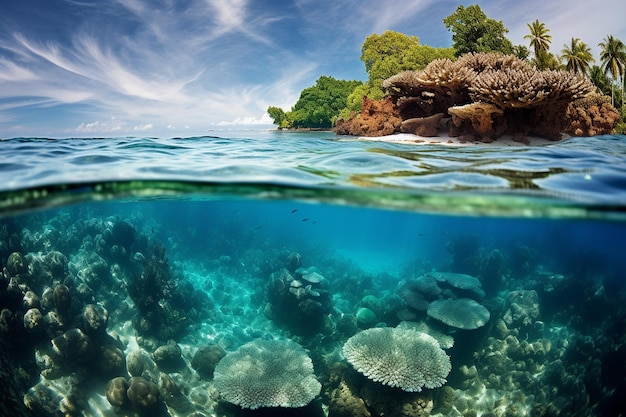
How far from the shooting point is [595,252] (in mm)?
19047

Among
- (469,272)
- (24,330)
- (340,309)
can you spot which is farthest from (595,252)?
(24,330)

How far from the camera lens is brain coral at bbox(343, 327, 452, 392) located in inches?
283

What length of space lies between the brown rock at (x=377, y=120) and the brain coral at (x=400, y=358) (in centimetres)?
673

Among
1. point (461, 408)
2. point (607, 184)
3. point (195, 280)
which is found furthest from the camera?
point (195, 280)

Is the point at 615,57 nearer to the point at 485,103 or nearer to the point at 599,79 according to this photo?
the point at 599,79

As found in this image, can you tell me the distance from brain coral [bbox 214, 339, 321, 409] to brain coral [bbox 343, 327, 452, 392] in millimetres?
1129

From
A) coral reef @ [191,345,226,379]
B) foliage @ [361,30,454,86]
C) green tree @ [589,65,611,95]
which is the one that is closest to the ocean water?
coral reef @ [191,345,226,379]

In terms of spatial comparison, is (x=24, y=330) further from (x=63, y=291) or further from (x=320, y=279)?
(x=320, y=279)

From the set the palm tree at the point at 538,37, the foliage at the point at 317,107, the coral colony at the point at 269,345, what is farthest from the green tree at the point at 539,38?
the coral colony at the point at 269,345

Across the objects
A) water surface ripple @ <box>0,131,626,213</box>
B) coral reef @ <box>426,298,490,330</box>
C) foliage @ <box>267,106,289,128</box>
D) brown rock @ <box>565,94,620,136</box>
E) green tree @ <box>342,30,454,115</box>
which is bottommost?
coral reef @ <box>426,298,490,330</box>

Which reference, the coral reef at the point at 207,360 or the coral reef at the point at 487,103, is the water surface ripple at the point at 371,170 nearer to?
the coral reef at the point at 487,103

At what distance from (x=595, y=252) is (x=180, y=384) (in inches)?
854

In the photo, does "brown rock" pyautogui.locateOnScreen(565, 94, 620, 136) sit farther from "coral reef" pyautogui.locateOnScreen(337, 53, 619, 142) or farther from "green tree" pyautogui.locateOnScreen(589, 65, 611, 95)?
"green tree" pyautogui.locateOnScreen(589, 65, 611, 95)

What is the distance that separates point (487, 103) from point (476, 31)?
85.6 ft
